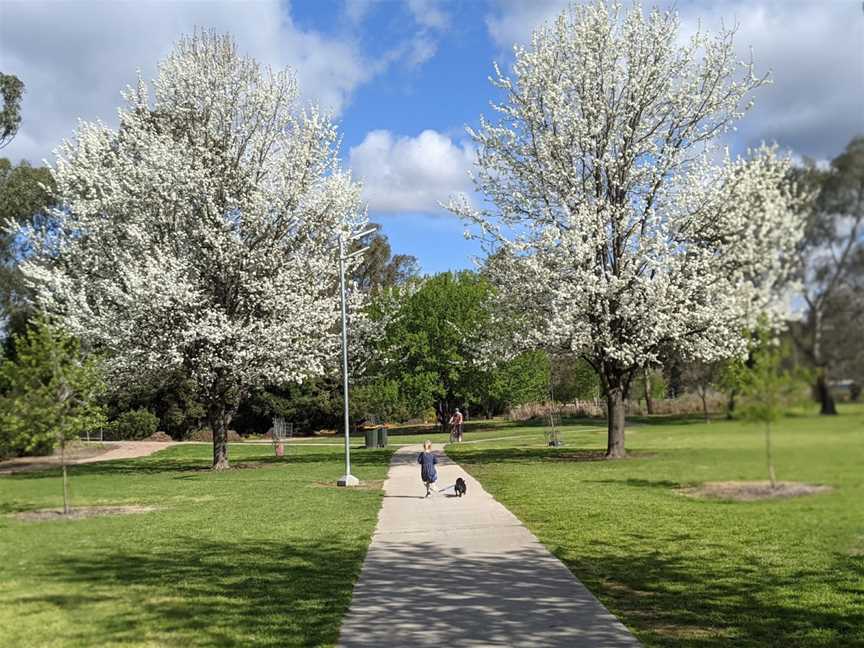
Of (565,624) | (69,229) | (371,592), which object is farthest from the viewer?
(69,229)

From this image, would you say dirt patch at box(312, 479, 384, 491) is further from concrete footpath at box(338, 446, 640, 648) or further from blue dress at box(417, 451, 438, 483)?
concrete footpath at box(338, 446, 640, 648)

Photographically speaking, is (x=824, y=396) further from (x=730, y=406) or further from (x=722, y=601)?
(x=722, y=601)

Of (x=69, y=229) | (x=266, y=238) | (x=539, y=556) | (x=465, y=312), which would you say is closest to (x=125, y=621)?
(x=539, y=556)

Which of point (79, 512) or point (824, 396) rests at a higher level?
point (824, 396)

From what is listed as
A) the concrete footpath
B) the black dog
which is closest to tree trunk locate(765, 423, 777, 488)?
the concrete footpath

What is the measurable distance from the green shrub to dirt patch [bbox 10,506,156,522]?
2976cm

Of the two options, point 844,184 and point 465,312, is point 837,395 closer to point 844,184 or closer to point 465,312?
point 844,184

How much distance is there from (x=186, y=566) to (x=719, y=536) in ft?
19.8

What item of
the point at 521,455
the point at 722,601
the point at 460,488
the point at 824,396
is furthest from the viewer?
the point at 521,455

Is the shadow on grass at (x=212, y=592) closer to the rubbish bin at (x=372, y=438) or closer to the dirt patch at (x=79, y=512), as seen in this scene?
the dirt patch at (x=79, y=512)

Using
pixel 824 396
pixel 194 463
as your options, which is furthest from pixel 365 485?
pixel 824 396

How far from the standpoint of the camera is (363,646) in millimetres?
5727

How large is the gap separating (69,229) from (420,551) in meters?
22.6

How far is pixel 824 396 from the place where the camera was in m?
2.29
